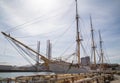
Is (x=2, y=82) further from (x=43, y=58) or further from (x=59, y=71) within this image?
(x=59, y=71)

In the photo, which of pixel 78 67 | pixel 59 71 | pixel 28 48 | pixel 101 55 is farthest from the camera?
pixel 101 55

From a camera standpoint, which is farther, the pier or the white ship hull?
the white ship hull

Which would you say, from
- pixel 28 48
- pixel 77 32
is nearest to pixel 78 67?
pixel 77 32

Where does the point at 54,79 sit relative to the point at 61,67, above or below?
above

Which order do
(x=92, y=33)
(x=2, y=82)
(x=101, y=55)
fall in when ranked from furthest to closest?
(x=101, y=55) → (x=92, y=33) → (x=2, y=82)

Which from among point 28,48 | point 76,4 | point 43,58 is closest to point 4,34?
point 28,48

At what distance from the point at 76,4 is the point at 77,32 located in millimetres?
7680

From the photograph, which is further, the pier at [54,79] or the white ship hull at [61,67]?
the white ship hull at [61,67]

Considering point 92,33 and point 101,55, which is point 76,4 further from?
point 101,55

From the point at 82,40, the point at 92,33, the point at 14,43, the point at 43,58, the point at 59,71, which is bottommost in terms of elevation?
the point at 59,71

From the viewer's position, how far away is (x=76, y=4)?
1612 inches

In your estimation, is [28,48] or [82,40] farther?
[82,40]

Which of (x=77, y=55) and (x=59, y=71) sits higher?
(x=77, y=55)

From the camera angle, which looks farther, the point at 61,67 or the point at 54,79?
the point at 61,67
